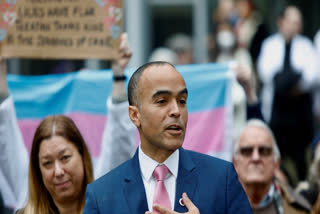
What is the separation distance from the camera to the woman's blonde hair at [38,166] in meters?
4.47

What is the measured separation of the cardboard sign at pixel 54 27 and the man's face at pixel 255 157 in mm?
1372

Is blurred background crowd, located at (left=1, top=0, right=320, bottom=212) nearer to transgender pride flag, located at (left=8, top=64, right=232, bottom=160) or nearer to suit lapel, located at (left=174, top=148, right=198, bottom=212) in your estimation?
transgender pride flag, located at (left=8, top=64, right=232, bottom=160)

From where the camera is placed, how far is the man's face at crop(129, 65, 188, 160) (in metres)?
3.28

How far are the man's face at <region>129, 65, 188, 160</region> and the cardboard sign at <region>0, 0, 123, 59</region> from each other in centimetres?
173

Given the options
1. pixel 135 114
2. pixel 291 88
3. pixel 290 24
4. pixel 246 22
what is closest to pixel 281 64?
pixel 291 88

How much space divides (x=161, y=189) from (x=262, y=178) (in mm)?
1911

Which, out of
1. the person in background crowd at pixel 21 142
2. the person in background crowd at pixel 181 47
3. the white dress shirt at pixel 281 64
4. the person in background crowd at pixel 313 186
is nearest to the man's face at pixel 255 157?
the person in background crowd at pixel 313 186

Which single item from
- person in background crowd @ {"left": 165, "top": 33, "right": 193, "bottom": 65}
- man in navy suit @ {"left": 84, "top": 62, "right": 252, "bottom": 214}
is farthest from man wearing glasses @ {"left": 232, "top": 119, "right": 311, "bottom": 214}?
person in background crowd @ {"left": 165, "top": 33, "right": 193, "bottom": 65}

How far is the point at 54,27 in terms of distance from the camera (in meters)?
5.16

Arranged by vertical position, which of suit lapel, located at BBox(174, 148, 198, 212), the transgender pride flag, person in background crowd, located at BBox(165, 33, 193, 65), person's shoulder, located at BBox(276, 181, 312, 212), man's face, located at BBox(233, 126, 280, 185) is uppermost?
person in background crowd, located at BBox(165, 33, 193, 65)

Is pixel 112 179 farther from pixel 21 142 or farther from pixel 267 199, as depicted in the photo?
pixel 267 199

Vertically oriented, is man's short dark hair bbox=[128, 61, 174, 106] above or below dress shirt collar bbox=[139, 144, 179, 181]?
above

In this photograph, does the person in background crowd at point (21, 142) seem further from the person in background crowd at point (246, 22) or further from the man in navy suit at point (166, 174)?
the person in background crowd at point (246, 22)

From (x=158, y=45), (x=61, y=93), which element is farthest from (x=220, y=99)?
(x=158, y=45)
